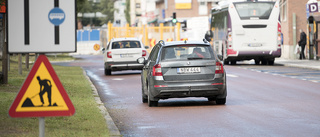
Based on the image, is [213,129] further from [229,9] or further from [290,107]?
[229,9]

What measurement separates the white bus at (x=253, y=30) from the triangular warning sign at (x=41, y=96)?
103 ft

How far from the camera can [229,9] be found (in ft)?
126

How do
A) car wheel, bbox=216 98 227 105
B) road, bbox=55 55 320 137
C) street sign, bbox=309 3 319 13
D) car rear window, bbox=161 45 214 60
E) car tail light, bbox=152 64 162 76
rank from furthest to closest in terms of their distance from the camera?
1. street sign, bbox=309 3 319 13
2. car wheel, bbox=216 98 227 105
3. car rear window, bbox=161 45 214 60
4. car tail light, bbox=152 64 162 76
5. road, bbox=55 55 320 137

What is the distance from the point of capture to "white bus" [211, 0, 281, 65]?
37875 mm

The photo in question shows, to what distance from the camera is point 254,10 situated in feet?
125

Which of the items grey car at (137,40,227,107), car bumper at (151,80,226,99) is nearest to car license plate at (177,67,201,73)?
grey car at (137,40,227,107)

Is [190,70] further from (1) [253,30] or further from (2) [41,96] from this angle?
(1) [253,30]

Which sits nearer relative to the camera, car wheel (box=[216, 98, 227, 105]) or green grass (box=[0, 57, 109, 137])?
green grass (box=[0, 57, 109, 137])

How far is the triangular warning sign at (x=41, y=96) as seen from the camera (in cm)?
679

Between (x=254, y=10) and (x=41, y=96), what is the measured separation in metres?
31.9

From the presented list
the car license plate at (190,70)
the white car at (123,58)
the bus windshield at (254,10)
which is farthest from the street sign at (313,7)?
the car license plate at (190,70)

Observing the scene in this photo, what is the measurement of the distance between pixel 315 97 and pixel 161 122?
630 centimetres

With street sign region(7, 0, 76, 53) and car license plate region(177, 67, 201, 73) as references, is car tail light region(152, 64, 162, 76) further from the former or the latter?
street sign region(7, 0, 76, 53)

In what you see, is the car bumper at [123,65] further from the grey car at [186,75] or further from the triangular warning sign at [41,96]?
the triangular warning sign at [41,96]
